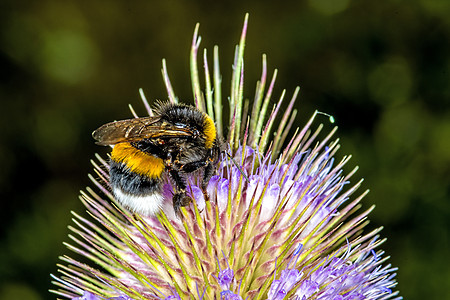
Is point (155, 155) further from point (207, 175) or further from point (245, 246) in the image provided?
point (245, 246)

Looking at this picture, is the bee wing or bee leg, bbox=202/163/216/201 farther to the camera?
bee leg, bbox=202/163/216/201

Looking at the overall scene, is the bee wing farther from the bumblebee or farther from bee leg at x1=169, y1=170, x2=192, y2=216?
bee leg at x1=169, y1=170, x2=192, y2=216

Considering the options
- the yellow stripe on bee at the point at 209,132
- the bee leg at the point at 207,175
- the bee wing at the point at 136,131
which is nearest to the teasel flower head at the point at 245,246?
the bee leg at the point at 207,175

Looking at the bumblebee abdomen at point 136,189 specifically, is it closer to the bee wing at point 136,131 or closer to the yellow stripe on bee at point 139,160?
the yellow stripe on bee at point 139,160

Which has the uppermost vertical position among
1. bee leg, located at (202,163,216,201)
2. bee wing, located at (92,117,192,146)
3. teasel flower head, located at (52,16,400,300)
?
bee wing, located at (92,117,192,146)

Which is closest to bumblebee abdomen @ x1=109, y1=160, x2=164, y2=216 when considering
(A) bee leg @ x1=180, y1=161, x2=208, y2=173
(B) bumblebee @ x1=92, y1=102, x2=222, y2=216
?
(B) bumblebee @ x1=92, y1=102, x2=222, y2=216

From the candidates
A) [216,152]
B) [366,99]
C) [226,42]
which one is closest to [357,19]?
[366,99]
